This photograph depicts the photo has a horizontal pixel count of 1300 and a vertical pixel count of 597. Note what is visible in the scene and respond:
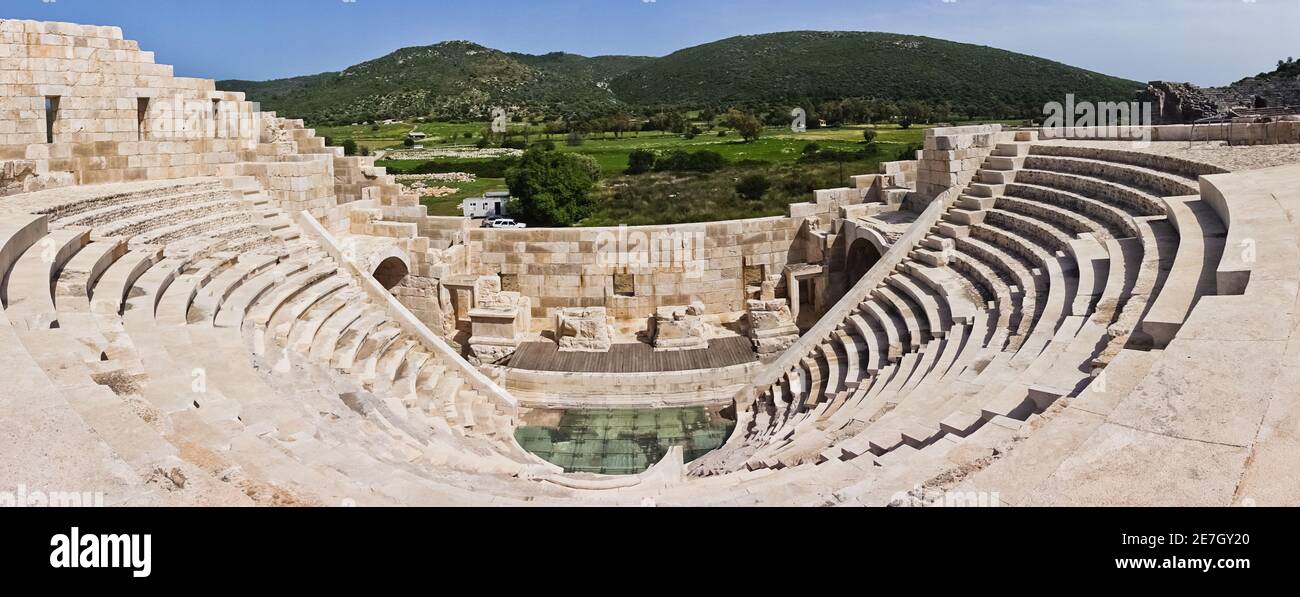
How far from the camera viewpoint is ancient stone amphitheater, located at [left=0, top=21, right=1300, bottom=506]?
4.59 m

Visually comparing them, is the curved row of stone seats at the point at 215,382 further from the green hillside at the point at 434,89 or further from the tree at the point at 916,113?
the green hillside at the point at 434,89

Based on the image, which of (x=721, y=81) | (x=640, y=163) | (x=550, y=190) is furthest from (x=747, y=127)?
(x=721, y=81)

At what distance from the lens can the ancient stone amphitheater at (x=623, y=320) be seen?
15.1 ft

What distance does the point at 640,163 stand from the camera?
4441cm

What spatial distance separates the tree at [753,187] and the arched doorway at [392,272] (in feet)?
74.3

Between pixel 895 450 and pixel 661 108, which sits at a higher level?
pixel 661 108

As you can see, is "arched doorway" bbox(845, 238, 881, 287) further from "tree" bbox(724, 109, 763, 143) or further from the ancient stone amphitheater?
"tree" bbox(724, 109, 763, 143)

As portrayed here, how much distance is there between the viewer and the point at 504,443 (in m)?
10.8

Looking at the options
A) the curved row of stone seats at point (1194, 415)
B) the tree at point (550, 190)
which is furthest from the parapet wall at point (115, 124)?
the tree at point (550, 190)

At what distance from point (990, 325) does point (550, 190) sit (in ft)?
79.2

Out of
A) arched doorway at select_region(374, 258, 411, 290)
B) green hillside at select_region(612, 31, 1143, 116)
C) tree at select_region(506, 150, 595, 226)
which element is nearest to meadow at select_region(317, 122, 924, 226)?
tree at select_region(506, 150, 595, 226)

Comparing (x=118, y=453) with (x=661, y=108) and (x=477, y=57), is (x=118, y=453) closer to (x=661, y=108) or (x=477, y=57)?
(x=661, y=108)
